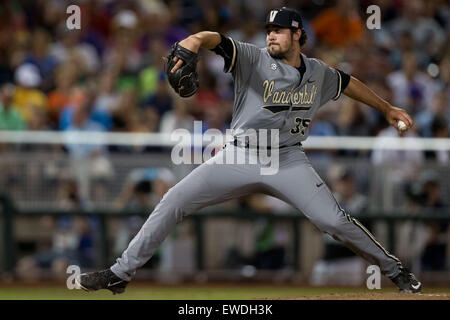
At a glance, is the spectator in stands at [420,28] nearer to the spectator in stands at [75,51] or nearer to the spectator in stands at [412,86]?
the spectator in stands at [412,86]

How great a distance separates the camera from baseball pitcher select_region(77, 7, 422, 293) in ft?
21.9

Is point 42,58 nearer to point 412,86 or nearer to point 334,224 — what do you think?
point 412,86

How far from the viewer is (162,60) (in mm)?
12562

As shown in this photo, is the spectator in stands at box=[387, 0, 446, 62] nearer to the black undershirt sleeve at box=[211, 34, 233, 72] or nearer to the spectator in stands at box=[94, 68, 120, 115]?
the spectator in stands at box=[94, 68, 120, 115]

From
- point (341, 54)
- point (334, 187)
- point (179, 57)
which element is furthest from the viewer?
point (341, 54)

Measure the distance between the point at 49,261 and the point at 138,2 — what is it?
470 centimetres

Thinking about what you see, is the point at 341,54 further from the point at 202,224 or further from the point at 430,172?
the point at 202,224

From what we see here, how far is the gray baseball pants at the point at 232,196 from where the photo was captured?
6672 millimetres

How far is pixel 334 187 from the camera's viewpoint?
11.4 m

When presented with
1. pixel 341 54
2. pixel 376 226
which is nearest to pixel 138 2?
pixel 341 54

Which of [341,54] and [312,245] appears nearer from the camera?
[312,245]

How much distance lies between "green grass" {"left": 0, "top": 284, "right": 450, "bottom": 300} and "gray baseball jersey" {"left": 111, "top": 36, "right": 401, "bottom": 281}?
1.85 meters
